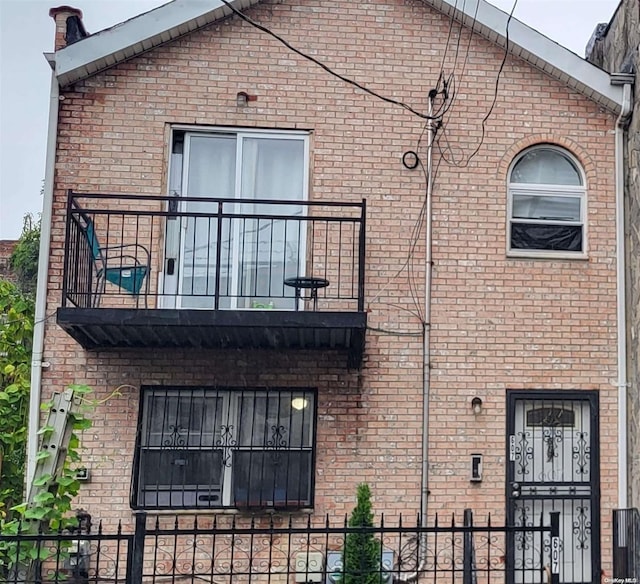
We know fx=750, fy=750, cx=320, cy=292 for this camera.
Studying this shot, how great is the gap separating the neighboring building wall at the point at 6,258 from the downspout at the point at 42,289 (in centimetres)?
806

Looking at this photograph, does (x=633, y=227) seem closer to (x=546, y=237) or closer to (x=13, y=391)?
(x=546, y=237)

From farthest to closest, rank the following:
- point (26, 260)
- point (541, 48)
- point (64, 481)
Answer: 1. point (26, 260)
2. point (541, 48)
3. point (64, 481)

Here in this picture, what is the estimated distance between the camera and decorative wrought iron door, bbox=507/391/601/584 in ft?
23.7

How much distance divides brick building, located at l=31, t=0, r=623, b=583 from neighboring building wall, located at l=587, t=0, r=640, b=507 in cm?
17

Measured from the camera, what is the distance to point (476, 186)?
7652 millimetres

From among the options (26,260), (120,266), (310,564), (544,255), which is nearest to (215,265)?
(120,266)

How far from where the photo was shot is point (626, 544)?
714cm

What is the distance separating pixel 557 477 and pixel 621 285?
80.2 inches

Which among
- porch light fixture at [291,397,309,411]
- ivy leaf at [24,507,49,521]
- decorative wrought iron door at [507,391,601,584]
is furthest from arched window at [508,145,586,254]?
ivy leaf at [24,507,49,521]

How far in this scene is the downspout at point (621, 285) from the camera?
7340 mm

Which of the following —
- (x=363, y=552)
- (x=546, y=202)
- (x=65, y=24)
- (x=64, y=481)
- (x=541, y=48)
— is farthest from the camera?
(x=546, y=202)

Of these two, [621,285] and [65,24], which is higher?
[65,24]

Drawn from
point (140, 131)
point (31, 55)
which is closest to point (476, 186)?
point (140, 131)

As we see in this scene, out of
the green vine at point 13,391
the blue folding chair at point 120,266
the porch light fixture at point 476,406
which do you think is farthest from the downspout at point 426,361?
the green vine at point 13,391
